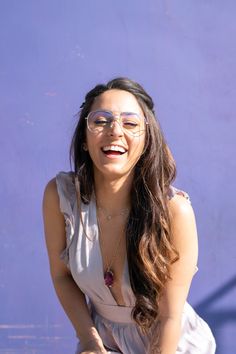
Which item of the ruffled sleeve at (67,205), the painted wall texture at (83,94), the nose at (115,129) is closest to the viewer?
the nose at (115,129)

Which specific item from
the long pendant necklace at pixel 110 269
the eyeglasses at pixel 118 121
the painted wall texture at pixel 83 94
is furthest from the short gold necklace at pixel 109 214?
the painted wall texture at pixel 83 94

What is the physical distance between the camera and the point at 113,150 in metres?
1.55

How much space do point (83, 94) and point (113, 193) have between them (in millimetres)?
820

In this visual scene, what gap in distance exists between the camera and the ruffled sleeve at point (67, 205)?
5.42 ft

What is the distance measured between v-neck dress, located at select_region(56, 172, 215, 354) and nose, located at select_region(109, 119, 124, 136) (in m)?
0.23

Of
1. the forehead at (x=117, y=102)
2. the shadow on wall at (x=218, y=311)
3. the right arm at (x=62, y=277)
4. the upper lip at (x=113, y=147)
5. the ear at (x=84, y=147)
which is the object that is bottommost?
the shadow on wall at (x=218, y=311)

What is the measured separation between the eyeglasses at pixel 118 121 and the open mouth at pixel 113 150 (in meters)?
0.05

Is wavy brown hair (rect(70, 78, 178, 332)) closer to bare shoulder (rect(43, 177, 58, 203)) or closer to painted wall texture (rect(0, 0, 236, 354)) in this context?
bare shoulder (rect(43, 177, 58, 203))

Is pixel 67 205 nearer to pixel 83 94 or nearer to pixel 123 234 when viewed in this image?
pixel 123 234

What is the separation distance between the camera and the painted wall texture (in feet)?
7.79

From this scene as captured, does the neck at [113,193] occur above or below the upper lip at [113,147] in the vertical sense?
below

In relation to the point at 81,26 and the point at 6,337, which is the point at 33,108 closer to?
the point at 81,26

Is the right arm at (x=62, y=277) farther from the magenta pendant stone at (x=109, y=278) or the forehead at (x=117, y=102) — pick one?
the forehead at (x=117, y=102)

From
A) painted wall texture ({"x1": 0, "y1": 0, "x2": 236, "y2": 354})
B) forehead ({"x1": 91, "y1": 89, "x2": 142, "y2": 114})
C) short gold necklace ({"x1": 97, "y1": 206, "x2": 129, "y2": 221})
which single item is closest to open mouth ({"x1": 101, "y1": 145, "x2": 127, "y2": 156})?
forehead ({"x1": 91, "y1": 89, "x2": 142, "y2": 114})
